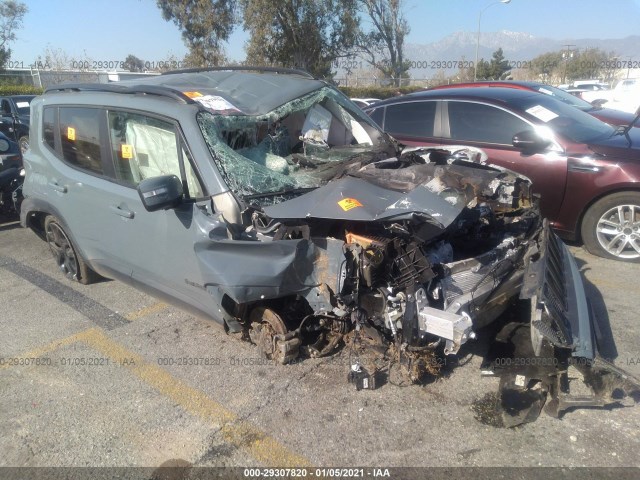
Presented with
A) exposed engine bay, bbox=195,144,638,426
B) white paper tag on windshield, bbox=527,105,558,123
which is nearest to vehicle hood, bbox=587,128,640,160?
white paper tag on windshield, bbox=527,105,558,123

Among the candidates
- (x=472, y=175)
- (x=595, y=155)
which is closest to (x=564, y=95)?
(x=595, y=155)

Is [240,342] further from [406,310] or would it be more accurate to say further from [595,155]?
[595,155]

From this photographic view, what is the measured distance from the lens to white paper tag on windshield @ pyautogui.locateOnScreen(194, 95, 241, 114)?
348 centimetres

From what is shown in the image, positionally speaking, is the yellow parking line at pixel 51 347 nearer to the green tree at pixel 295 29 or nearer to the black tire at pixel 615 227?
the black tire at pixel 615 227

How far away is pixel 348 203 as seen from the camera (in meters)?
2.88

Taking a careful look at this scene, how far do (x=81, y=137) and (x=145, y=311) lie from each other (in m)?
1.53

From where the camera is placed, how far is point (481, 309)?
2891 millimetres

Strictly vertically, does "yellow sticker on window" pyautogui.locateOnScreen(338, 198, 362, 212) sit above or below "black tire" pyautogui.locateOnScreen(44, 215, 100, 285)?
above

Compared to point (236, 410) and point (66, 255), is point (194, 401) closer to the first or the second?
point (236, 410)

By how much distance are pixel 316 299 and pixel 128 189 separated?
172 cm

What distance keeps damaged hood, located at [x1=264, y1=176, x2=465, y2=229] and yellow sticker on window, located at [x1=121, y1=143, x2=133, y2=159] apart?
1360mm

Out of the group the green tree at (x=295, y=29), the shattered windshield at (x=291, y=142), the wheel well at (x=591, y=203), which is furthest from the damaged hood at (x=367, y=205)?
the green tree at (x=295, y=29)

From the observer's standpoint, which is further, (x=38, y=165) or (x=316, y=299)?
(x=38, y=165)

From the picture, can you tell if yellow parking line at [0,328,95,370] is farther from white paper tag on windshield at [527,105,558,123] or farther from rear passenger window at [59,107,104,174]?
white paper tag on windshield at [527,105,558,123]
